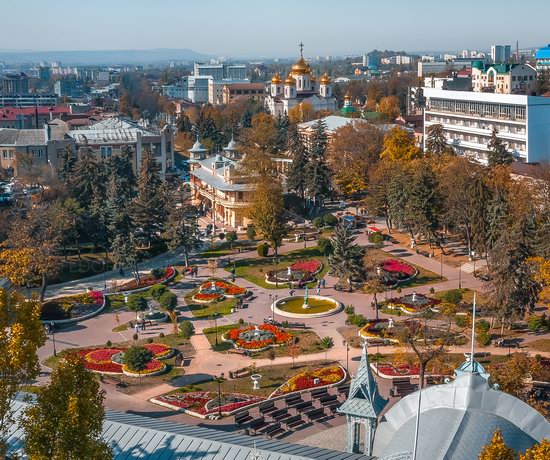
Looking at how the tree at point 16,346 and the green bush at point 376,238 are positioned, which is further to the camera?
the green bush at point 376,238

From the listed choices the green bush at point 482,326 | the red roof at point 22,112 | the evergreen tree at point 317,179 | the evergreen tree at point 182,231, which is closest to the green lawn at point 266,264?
the evergreen tree at point 182,231

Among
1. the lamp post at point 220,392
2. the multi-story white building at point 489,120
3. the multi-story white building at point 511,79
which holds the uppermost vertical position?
the multi-story white building at point 511,79

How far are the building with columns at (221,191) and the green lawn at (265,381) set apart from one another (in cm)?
2198

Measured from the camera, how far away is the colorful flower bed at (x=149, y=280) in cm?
4016

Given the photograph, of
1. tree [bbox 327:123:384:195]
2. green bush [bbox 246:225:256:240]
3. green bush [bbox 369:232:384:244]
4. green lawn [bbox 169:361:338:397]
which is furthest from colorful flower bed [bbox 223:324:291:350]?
tree [bbox 327:123:384:195]

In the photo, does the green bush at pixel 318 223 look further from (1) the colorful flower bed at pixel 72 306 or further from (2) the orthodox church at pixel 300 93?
(2) the orthodox church at pixel 300 93

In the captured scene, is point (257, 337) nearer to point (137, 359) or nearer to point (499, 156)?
point (137, 359)

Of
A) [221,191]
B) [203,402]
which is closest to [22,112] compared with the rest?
[221,191]

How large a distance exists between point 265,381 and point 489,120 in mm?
37613

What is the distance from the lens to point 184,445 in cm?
1642

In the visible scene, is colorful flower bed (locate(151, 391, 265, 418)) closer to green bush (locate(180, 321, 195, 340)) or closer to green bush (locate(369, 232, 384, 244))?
green bush (locate(180, 321, 195, 340))

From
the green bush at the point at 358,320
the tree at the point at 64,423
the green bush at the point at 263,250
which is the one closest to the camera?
the tree at the point at 64,423

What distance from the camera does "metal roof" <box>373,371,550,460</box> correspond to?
44.8 ft

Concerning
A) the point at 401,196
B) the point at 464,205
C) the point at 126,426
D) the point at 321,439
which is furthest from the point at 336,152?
the point at 126,426
